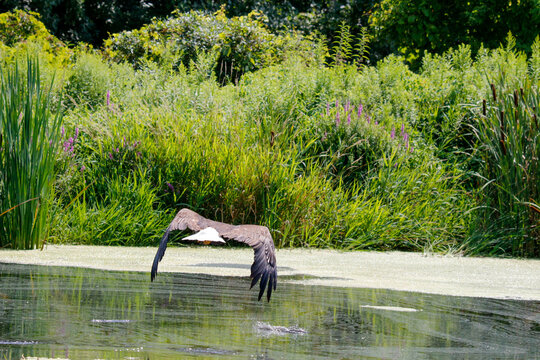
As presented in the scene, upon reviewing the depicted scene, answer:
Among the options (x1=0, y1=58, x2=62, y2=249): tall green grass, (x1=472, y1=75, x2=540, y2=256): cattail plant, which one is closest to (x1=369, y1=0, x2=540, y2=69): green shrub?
(x1=472, y1=75, x2=540, y2=256): cattail plant

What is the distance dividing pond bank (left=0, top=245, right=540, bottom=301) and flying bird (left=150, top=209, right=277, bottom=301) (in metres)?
1.29

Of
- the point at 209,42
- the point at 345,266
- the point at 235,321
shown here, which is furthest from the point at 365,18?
the point at 235,321

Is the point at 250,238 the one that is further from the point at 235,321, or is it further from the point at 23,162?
the point at 23,162

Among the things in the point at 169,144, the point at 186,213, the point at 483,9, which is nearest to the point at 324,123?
the point at 169,144

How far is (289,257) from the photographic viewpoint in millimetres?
6742

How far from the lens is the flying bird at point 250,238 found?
12.5 ft

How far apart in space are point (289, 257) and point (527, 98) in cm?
287

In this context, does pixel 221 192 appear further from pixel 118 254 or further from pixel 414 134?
pixel 414 134

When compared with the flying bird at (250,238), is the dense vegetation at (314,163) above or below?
above

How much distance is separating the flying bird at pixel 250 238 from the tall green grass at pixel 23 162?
2.64 m

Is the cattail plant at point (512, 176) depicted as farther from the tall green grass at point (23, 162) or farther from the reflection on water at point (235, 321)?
the tall green grass at point (23, 162)

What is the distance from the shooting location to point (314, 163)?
8.17 meters

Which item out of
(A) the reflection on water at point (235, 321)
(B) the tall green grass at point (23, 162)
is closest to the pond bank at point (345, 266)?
(B) the tall green grass at point (23, 162)

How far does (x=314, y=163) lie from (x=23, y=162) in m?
3.02
